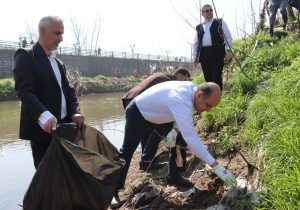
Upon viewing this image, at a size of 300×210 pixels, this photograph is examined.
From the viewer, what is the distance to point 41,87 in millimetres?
3270

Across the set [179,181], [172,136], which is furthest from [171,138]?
[179,181]

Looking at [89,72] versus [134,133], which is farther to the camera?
[89,72]

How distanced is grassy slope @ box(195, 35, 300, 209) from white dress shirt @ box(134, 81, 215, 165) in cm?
56

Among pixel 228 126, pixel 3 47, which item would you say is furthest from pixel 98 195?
pixel 3 47

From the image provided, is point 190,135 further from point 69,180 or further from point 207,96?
point 69,180

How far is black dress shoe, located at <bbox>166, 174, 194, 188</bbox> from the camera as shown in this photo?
413 centimetres

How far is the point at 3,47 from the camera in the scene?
30.3 metres

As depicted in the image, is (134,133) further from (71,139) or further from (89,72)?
(89,72)

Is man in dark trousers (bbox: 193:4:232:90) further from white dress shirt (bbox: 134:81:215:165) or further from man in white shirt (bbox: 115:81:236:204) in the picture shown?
white dress shirt (bbox: 134:81:215:165)

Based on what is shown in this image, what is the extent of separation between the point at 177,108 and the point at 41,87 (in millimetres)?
1163

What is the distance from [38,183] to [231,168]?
2034mm

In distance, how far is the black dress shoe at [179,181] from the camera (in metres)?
4.13

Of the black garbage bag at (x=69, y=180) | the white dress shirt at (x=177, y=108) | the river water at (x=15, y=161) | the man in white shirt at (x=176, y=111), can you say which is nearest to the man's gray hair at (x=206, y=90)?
the man in white shirt at (x=176, y=111)

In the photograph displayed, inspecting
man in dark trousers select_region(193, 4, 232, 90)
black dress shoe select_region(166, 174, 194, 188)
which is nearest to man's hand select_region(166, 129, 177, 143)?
black dress shoe select_region(166, 174, 194, 188)
